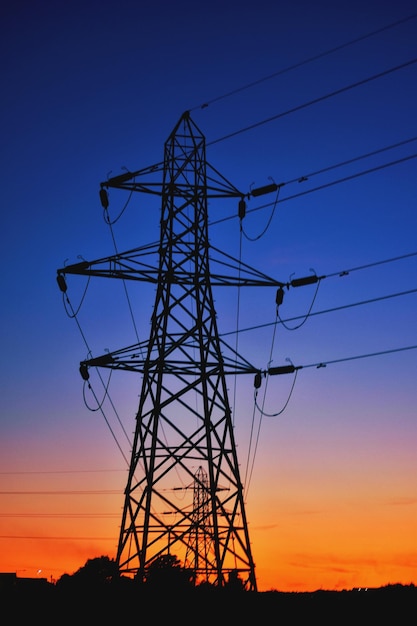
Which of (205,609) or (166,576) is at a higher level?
(166,576)

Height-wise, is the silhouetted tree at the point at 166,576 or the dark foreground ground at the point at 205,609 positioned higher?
the silhouetted tree at the point at 166,576

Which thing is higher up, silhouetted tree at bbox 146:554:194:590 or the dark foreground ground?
silhouetted tree at bbox 146:554:194:590

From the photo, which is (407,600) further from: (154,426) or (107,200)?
(107,200)

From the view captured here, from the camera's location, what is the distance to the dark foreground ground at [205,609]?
20312 millimetres

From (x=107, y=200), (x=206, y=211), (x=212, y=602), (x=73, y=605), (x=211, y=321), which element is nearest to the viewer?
(x=212, y=602)

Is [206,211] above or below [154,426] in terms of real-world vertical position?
above

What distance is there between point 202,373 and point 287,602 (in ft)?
24.2

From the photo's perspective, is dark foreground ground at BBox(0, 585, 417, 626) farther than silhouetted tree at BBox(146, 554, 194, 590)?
No

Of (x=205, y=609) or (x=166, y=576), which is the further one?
(x=166, y=576)

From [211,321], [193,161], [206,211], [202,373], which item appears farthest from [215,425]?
[193,161]

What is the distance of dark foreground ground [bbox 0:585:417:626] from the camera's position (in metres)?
20.3

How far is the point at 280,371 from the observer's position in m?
26.4

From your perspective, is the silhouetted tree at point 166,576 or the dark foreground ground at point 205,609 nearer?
the dark foreground ground at point 205,609

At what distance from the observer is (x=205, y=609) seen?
21.0m
